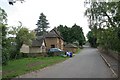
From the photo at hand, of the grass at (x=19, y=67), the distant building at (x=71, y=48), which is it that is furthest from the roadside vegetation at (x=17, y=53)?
the distant building at (x=71, y=48)

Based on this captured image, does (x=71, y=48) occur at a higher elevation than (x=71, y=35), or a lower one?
lower

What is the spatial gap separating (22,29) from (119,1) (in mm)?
31320

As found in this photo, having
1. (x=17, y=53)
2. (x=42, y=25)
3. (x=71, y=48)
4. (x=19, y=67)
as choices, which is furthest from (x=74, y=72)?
(x=42, y=25)

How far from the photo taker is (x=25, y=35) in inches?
1945

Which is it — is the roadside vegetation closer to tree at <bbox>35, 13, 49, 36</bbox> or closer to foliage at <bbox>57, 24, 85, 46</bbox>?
foliage at <bbox>57, 24, 85, 46</bbox>

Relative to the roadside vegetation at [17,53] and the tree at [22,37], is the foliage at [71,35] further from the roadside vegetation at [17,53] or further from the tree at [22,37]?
the tree at [22,37]

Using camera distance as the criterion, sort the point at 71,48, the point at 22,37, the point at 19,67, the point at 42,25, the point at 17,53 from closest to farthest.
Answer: the point at 19,67 → the point at 17,53 → the point at 22,37 → the point at 71,48 → the point at 42,25

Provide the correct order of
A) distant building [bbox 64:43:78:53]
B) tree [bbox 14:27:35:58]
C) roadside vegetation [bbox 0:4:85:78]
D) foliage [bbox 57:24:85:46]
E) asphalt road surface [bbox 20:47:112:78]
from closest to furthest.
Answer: asphalt road surface [bbox 20:47:112:78], roadside vegetation [bbox 0:4:85:78], tree [bbox 14:27:35:58], distant building [bbox 64:43:78:53], foliage [bbox 57:24:85:46]

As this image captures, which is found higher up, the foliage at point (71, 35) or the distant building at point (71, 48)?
the foliage at point (71, 35)

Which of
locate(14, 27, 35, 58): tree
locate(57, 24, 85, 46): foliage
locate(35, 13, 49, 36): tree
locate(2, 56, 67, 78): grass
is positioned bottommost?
locate(2, 56, 67, 78): grass

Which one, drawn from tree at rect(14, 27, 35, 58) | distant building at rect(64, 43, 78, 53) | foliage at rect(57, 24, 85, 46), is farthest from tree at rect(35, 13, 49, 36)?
tree at rect(14, 27, 35, 58)

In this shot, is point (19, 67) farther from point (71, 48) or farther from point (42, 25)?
point (42, 25)

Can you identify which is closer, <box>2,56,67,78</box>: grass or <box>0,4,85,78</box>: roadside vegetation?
<box>2,56,67,78</box>: grass

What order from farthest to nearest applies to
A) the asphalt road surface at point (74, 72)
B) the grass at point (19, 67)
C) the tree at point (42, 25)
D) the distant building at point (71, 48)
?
1. the tree at point (42, 25)
2. the distant building at point (71, 48)
3. the grass at point (19, 67)
4. the asphalt road surface at point (74, 72)
